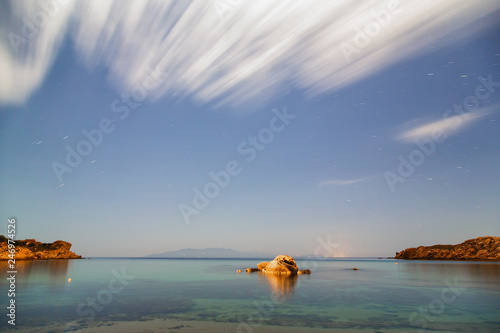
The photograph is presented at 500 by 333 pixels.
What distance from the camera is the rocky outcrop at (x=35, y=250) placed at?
13925cm

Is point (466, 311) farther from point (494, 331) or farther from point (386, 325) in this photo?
point (386, 325)

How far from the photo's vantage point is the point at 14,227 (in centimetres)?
2592

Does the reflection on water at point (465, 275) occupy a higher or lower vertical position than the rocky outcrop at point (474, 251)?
higher

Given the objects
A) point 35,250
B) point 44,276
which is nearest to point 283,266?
point 44,276

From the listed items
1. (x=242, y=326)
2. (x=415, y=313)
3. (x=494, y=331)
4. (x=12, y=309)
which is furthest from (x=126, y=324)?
(x=494, y=331)

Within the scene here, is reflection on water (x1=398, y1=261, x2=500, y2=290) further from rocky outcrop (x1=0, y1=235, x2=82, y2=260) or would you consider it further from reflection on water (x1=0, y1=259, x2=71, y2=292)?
rocky outcrop (x1=0, y1=235, x2=82, y2=260)

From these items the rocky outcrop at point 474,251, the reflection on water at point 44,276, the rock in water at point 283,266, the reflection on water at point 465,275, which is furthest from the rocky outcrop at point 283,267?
the rocky outcrop at point 474,251

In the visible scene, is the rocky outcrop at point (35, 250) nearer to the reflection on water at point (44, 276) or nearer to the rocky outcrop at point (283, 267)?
the reflection on water at point (44, 276)

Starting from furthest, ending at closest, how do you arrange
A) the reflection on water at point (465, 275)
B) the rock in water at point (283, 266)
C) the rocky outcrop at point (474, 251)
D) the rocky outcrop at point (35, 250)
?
the rocky outcrop at point (474, 251)
the rocky outcrop at point (35, 250)
the rock in water at point (283, 266)
the reflection on water at point (465, 275)

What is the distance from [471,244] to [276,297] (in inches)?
8368

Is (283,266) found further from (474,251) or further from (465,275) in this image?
(474,251)

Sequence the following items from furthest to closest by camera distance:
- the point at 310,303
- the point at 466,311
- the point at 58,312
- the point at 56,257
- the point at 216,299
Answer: the point at 56,257 → the point at 216,299 → the point at 310,303 → the point at 466,311 → the point at 58,312

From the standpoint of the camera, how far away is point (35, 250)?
16488 cm

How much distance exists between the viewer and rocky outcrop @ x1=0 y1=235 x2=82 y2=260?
139m
